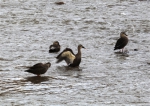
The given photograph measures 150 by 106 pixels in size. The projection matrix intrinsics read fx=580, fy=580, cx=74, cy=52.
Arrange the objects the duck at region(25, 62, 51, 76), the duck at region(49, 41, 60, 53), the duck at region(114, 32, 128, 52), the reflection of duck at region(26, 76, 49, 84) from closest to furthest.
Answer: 1. the reflection of duck at region(26, 76, 49, 84)
2. the duck at region(25, 62, 51, 76)
3. the duck at region(49, 41, 60, 53)
4. the duck at region(114, 32, 128, 52)

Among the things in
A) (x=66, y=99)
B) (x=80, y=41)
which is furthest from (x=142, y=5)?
(x=66, y=99)

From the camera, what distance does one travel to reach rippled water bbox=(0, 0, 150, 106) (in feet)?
43.4

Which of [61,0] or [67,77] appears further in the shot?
[61,0]

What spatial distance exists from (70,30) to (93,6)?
672 cm

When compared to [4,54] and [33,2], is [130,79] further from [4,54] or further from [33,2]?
[33,2]

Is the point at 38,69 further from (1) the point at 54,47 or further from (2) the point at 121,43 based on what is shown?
(2) the point at 121,43

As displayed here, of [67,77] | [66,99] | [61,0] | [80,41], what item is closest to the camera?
[66,99]

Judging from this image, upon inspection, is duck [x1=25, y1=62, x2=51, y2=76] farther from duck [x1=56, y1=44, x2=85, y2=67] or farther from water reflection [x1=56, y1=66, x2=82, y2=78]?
duck [x1=56, y1=44, x2=85, y2=67]

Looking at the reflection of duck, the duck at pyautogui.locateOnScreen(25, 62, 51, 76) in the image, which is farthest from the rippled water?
the duck at pyautogui.locateOnScreen(25, 62, 51, 76)

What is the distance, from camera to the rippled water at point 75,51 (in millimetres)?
13242

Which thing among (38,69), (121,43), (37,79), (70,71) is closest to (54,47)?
(121,43)

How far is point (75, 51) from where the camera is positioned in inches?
755

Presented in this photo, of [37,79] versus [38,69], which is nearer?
[37,79]

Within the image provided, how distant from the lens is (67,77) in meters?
15.4
